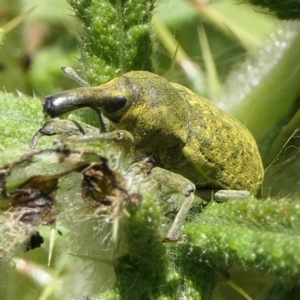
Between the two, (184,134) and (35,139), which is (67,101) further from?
(184,134)

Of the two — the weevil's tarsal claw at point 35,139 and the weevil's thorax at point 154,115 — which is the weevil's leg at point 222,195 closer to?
the weevil's thorax at point 154,115

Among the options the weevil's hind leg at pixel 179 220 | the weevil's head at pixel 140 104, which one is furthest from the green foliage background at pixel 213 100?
the weevil's head at pixel 140 104

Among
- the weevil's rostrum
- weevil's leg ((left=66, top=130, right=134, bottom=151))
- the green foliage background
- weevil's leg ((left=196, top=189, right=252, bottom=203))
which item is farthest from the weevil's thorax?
weevil's leg ((left=66, top=130, right=134, bottom=151))

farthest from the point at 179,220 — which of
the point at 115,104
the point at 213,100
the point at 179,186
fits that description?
the point at 213,100

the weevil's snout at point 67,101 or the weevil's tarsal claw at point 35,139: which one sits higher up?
the weevil's snout at point 67,101

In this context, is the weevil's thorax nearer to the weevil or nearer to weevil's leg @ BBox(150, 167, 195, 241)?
the weevil

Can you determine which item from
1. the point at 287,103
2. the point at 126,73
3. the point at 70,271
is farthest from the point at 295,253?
the point at 287,103

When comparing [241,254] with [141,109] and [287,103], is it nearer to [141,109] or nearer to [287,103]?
[141,109]
